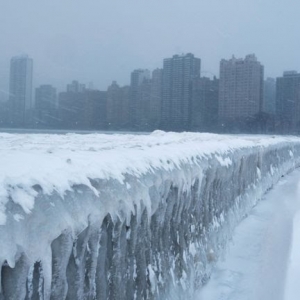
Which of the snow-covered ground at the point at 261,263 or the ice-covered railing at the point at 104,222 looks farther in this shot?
the snow-covered ground at the point at 261,263

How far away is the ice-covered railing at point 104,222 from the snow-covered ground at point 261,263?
0.26 meters

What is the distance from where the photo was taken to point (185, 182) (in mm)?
3312

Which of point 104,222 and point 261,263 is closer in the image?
point 104,222

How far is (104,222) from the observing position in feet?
7.13

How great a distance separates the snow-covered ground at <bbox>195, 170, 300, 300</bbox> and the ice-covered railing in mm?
258

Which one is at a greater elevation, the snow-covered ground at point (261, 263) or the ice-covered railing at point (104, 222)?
the ice-covered railing at point (104, 222)

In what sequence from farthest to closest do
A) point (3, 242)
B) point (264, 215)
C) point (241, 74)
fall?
point (241, 74) < point (264, 215) < point (3, 242)

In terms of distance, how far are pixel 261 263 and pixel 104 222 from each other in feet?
10.4

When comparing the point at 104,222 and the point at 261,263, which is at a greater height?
the point at 104,222

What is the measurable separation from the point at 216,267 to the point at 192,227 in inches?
42.3

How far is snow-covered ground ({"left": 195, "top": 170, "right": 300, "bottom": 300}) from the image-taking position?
3.97 m

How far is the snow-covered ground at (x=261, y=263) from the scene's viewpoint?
3.97m

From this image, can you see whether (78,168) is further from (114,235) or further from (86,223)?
(114,235)

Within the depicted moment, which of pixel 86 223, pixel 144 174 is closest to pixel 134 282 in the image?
pixel 144 174
